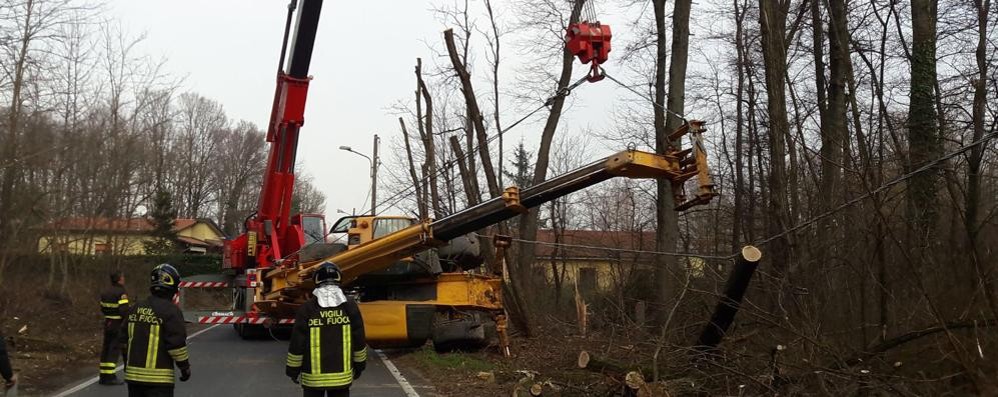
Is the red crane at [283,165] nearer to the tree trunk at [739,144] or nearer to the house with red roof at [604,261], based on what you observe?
the house with red roof at [604,261]

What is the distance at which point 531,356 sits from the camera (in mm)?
13508

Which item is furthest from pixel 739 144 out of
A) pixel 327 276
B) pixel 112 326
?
pixel 327 276

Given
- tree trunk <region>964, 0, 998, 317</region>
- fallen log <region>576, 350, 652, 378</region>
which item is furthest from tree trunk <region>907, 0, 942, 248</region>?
fallen log <region>576, 350, 652, 378</region>

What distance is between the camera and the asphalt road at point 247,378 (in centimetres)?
1034

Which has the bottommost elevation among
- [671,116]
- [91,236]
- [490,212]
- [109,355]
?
[109,355]

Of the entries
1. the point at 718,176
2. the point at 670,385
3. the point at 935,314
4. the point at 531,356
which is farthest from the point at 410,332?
the point at 718,176

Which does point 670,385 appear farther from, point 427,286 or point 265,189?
point 265,189

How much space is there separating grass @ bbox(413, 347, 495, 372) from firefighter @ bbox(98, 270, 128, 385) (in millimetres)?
4641

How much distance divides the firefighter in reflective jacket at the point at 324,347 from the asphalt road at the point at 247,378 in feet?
12.8

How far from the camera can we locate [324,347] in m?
6.37

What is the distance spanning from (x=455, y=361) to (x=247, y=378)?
3.26 metres

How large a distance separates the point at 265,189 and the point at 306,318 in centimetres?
1094

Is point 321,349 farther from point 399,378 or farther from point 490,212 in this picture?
point 399,378

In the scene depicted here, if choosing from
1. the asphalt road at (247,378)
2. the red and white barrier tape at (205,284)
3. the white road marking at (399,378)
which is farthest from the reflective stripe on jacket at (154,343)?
the red and white barrier tape at (205,284)
